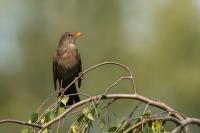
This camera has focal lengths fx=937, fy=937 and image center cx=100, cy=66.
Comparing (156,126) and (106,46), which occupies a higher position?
(156,126)

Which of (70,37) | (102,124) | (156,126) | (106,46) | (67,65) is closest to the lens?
(156,126)

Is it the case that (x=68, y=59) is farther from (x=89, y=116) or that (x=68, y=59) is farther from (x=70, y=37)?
(x=89, y=116)

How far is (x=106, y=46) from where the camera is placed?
2850 cm

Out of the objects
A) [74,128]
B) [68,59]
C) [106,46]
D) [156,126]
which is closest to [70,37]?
[68,59]

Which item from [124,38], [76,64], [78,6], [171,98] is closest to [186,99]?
[171,98]

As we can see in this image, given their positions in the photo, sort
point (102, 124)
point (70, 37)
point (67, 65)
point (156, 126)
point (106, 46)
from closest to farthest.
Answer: point (156, 126)
point (102, 124)
point (67, 65)
point (70, 37)
point (106, 46)

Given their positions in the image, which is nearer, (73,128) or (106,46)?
(73,128)

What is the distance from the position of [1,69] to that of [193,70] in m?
6.48

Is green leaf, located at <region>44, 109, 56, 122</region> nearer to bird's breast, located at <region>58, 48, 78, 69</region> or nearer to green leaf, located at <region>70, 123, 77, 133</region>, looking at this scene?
green leaf, located at <region>70, 123, 77, 133</region>

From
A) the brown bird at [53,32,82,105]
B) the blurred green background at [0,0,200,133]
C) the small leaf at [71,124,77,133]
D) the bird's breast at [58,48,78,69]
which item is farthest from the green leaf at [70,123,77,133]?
the blurred green background at [0,0,200,133]

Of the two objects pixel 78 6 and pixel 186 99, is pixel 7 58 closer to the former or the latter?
pixel 78 6

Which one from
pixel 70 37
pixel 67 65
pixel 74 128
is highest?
pixel 74 128

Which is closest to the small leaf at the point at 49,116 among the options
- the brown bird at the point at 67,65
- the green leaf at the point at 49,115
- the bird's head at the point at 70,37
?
the green leaf at the point at 49,115

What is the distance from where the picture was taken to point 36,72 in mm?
28156
